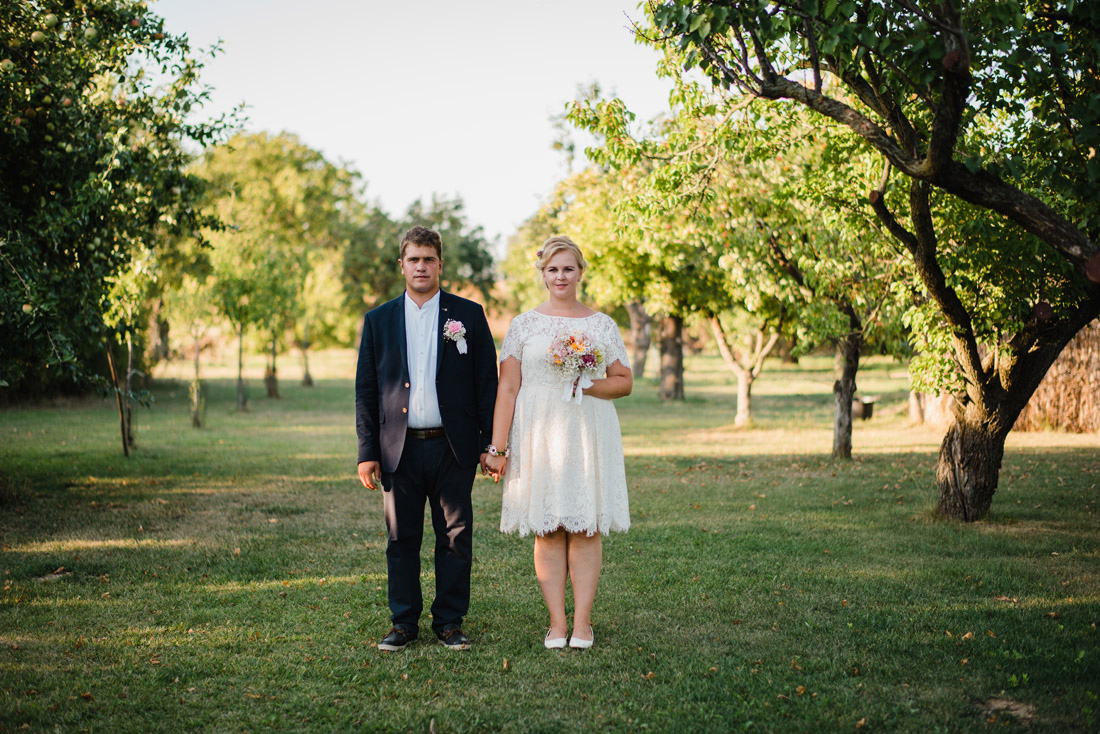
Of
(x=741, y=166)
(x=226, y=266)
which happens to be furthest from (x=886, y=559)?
(x=226, y=266)

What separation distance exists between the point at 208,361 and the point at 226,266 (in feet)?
122

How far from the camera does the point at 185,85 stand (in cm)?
1048

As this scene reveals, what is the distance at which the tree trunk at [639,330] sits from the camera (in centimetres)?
3588

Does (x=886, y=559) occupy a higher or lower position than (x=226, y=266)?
lower

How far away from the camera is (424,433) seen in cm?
511

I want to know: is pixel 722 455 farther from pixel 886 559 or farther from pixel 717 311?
pixel 886 559

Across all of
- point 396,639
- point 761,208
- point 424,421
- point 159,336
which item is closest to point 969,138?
point 761,208

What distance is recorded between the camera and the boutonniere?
5074 millimetres

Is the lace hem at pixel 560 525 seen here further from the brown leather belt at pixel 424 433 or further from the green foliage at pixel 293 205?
the green foliage at pixel 293 205

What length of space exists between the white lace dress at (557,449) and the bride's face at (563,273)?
171 millimetres

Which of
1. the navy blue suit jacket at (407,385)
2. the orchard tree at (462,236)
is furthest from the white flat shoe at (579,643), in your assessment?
the orchard tree at (462,236)

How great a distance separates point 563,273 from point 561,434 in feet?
3.16

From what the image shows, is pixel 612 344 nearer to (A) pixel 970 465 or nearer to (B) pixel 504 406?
(B) pixel 504 406

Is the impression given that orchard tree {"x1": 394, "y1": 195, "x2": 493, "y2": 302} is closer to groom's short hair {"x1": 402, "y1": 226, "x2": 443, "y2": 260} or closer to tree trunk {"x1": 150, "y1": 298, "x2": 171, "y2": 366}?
tree trunk {"x1": 150, "y1": 298, "x2": 171, "y2": 366}
